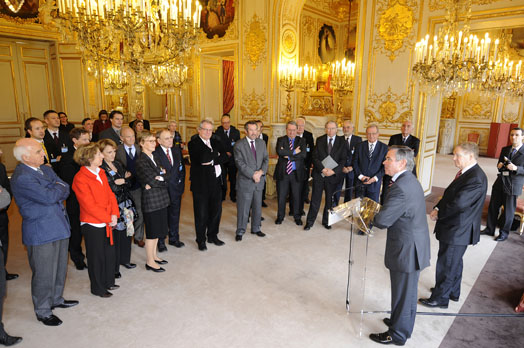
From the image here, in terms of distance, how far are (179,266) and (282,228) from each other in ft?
6.20

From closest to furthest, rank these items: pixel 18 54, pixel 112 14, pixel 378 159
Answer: pixel 112 14 < pixel 378 159 < pixel 18 54

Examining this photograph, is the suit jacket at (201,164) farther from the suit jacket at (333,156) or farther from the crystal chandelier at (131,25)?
the suit jacket at (333,156)

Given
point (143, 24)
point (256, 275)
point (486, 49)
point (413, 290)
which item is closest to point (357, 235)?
point (256, 275)

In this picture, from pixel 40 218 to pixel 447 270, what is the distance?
373 cm

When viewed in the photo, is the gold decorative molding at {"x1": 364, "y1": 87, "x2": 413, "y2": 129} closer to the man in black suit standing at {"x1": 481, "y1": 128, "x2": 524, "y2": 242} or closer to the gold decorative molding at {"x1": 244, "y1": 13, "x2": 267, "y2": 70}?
the man in black suit standing at {"x1": 481, "y1": 128, "x2": 524, "y2": 242}

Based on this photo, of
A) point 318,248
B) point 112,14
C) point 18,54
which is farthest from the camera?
point 18,54

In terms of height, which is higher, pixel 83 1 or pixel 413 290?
pixel 83 1

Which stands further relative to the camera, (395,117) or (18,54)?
(18,54)

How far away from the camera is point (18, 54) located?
8.88m

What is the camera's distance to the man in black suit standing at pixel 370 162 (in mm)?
5094

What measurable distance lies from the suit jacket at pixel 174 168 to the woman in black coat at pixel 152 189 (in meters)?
0.24

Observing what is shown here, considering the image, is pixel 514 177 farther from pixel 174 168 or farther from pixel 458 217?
pixel 174 168

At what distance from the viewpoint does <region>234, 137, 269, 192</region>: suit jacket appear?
4.87 metres

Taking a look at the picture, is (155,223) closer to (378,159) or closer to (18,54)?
(378,159)
